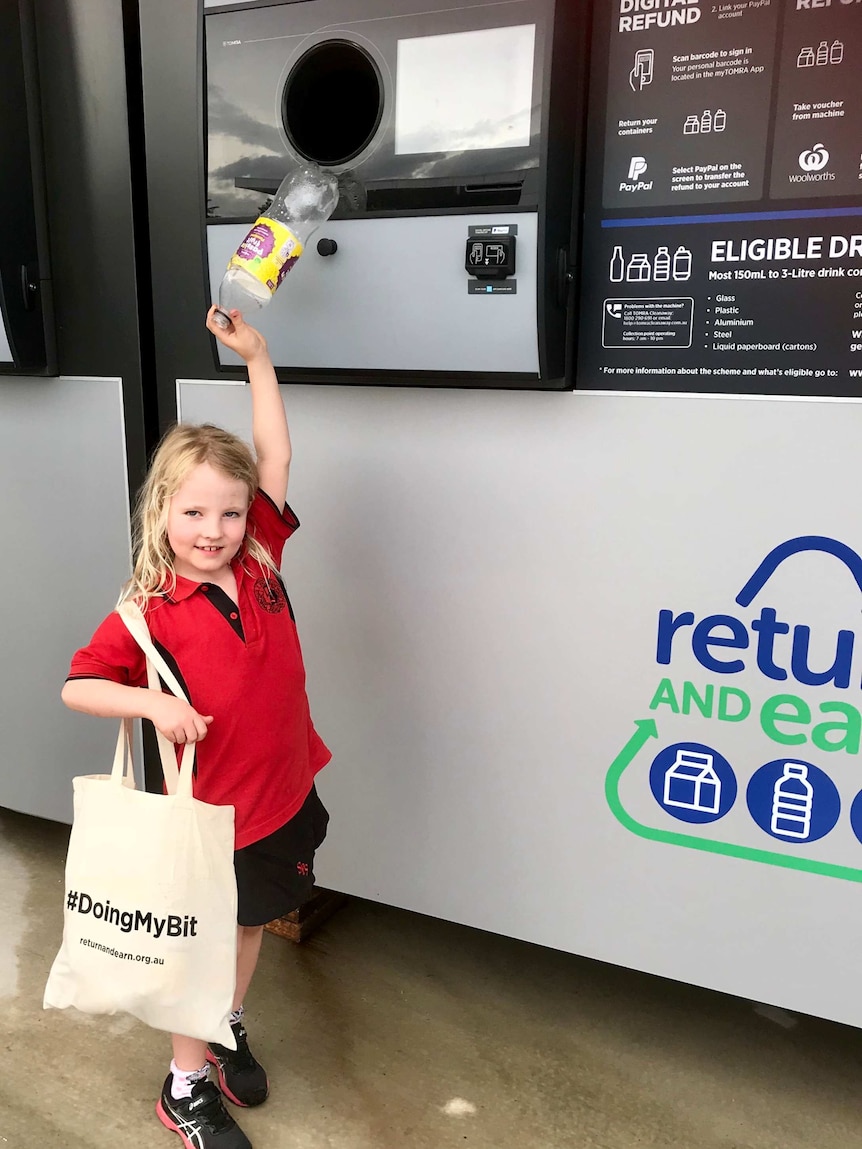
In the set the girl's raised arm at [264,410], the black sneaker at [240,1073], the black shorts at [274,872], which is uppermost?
the girl's raised arm at [264,410]

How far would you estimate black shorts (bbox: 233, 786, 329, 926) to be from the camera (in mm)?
1454

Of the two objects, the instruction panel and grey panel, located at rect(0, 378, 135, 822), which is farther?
grey panel, located at rect(0, 378, 135, 822)

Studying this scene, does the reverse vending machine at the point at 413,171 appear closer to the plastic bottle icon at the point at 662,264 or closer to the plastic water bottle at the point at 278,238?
the plastic water bottle at the point at 278,238

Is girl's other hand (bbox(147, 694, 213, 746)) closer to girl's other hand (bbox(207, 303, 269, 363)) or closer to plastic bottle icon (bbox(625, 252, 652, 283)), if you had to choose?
girl's other hand (bbox(207, 303, 269, 363))

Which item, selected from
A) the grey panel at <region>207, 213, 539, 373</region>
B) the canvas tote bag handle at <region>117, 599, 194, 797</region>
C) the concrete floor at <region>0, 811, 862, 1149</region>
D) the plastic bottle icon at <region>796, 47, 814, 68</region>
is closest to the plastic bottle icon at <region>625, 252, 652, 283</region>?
the grey panel at <region>207, 213, 539, 373</region>

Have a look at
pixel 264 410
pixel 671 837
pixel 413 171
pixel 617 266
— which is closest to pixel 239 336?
pixel 264 410

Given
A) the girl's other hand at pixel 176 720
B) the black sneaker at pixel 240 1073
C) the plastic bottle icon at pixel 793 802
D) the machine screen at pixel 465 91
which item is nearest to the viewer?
the girl's other hand at pixel 176 720

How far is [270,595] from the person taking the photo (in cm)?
146

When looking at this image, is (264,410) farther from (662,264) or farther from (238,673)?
(662,264)

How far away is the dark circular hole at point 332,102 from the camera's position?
151 centimetres

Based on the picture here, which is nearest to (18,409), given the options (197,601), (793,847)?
(197,601)

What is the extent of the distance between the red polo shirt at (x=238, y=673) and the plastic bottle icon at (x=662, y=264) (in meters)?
0.68

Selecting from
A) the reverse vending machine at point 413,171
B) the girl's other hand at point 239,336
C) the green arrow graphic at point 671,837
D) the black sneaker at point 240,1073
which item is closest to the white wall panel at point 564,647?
the green arrow graphic at point 671,837

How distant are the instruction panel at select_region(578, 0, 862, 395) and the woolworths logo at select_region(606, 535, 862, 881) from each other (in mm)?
304
